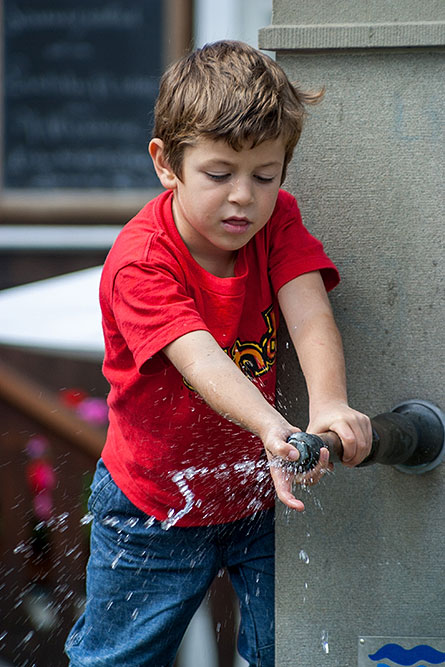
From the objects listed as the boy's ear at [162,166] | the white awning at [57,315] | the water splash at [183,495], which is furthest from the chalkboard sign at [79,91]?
the water splash at [183,495]

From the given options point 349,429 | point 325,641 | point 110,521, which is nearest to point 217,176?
point 349,429

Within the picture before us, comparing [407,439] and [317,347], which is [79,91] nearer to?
[317,347]

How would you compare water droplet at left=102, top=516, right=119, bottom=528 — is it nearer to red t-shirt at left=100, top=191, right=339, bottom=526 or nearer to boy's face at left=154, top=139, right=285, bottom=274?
red t-shirt at left=100, top=191, right=339, bottom=526

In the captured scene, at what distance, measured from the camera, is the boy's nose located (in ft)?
5.69

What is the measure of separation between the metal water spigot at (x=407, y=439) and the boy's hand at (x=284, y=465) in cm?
3

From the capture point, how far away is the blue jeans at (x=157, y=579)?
80.4 inches

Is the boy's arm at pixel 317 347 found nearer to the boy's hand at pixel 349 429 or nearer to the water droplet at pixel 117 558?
the boy's hand at pixel 349 429

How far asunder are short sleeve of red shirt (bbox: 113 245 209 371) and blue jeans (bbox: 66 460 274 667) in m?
0.48

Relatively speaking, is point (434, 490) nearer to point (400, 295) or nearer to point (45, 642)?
point (400, 295)

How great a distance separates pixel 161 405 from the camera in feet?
6.36

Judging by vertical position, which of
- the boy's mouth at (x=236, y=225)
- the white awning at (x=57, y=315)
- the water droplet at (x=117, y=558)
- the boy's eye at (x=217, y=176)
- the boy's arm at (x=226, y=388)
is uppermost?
the boy's eye at (x=217, y=176)

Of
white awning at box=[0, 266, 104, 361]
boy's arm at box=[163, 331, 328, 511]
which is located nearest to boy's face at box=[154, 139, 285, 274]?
boy's arm at box=[163, 331, 328, 511]

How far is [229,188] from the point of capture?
1.75 m

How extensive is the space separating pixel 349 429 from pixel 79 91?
9.16 feet
